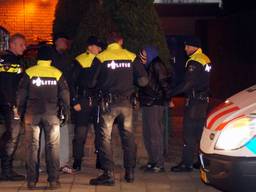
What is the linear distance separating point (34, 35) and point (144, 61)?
10235mm

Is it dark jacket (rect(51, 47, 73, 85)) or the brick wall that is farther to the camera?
the brick wall

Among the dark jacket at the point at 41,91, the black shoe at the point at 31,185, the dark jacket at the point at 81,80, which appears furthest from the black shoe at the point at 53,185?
the dark jacket at the point at 81,80

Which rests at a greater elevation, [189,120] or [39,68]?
[39,68]

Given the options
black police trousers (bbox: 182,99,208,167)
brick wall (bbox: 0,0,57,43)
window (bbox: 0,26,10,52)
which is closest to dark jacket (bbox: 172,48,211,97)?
black police trousers (bbox: 182,99,208,167)

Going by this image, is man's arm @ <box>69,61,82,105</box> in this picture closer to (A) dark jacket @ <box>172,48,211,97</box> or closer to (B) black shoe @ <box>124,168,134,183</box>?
(B) black shoe @ <box>124,168,134,183</box>

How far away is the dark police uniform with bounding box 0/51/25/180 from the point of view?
8664 millimetres

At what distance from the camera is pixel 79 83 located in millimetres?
8977

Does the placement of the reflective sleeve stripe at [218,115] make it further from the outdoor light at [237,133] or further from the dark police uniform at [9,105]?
the dark police uniform at [9,105]

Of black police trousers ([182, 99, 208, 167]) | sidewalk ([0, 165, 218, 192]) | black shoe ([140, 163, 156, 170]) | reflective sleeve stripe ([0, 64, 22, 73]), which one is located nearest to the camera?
sidewalk ([0, 165, 218, 192])

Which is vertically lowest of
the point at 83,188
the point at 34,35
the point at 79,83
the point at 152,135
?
the point at 83,188

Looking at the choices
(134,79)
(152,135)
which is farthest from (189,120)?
(134,79)

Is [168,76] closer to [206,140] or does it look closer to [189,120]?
[189,120]

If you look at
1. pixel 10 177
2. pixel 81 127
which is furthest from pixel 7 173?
pixel 81 127

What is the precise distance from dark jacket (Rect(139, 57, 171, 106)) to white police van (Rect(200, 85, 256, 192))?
2023 mm
